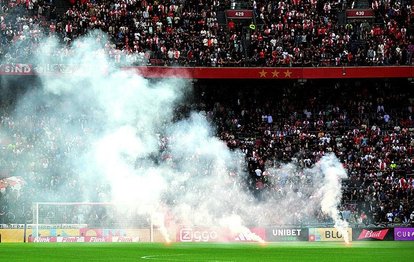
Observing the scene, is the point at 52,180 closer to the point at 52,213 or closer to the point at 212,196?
the point at 52,213

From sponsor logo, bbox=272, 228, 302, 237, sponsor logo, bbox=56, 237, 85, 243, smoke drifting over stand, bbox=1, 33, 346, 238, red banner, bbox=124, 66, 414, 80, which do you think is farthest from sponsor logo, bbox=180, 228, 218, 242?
red banner, bbox=124, 66, 414, 80

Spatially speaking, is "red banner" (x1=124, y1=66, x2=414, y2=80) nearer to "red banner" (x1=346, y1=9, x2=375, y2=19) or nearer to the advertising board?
"red banner" (x1=346, y1=9, x2=375, y2=19)

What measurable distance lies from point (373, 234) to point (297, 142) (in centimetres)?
1031

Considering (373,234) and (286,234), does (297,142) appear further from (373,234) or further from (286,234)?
(286,234)

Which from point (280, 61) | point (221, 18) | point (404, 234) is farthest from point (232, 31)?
point (404, 234)

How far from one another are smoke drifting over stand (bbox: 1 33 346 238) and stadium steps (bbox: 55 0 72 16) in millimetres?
5562

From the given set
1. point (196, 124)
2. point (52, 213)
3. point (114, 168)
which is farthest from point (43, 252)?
point (196, 124)

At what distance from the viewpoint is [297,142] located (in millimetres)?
57438

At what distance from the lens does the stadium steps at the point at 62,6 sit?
61531 millimetres

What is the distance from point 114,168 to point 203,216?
17.5 ft

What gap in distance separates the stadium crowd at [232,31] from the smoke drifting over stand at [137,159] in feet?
9.79

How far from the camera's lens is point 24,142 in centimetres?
5178

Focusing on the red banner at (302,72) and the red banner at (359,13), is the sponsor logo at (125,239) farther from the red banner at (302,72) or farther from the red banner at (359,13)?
the red banner at (359,13)

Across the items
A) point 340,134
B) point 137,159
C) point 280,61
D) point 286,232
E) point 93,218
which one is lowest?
point 286,232
